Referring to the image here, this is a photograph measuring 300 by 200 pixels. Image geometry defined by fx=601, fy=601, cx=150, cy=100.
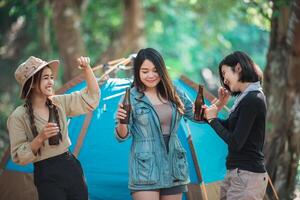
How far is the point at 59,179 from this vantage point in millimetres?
3609

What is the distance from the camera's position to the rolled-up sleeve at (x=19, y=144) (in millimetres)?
3498

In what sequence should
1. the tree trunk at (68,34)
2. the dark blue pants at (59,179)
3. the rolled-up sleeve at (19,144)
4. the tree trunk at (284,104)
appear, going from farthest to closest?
the tree trunk at (68,34), the tree trunk at (284,104), the dark blue pants at (59,179), the rolled-up sleeve at (19,144)

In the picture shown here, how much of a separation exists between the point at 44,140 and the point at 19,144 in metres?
0.19

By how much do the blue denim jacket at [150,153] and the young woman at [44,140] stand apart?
341mm

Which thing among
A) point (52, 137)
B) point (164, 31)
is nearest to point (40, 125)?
point (52, 137)

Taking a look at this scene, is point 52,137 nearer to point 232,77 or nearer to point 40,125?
point 40,125

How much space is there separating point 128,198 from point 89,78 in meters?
1.47

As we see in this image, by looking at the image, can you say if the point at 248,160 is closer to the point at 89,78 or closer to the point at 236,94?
the point at 236,94

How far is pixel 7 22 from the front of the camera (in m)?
13.5

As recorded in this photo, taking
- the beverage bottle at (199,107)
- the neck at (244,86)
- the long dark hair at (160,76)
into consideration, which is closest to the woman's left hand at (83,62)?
the long dark hair at (160,76)

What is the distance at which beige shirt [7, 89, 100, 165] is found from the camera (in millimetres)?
3535

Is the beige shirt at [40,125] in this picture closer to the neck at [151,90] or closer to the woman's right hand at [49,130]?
the woman's right hand at [49,130]

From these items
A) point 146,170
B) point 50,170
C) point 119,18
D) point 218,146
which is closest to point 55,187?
point 50,170

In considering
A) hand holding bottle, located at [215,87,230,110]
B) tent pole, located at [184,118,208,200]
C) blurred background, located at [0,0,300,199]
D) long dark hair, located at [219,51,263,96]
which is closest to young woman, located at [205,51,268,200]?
long dark hair, located at [219,51,263,96]
